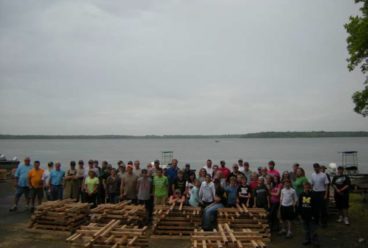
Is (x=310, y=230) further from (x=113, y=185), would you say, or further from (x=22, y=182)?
(x=22, y=182)

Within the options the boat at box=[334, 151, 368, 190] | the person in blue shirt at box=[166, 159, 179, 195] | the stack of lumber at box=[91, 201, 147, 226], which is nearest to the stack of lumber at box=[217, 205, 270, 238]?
the stack of lumber at box=[91, 201, 147, 226]

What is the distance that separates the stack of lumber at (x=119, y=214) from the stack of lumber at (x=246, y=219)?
2368 millimetres

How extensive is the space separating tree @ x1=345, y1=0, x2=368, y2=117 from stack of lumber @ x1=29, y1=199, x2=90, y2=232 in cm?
1090

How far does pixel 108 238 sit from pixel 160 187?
4194mm

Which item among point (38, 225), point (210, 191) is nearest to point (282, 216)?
point (210, 191)

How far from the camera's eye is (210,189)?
428 inches

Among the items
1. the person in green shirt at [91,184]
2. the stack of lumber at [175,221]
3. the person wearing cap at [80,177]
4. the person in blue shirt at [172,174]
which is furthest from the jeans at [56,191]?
the stack of lumber at [175,221]

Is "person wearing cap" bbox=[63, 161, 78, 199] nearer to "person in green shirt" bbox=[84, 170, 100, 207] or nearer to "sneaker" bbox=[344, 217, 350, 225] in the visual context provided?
"person in green shirt" bbox=[84, 170, 100, 207]

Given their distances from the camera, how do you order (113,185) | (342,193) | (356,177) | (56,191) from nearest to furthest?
(342,193) → (113,185) → (56,191) → (356,177)

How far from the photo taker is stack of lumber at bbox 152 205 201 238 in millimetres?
10320

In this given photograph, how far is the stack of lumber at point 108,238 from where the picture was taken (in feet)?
24.5

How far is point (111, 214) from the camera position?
10.2 m

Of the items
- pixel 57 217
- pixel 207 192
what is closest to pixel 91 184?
pixel 57 217

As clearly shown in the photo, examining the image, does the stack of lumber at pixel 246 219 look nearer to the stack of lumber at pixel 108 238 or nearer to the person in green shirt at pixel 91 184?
the stack of lumber at pixel 108 238
